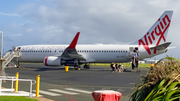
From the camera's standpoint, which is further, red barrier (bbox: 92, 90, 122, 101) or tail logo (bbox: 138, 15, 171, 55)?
tail logo (bbox: 138, 15, 171, 55)

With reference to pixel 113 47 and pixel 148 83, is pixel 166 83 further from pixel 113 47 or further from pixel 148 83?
pixel 113 47

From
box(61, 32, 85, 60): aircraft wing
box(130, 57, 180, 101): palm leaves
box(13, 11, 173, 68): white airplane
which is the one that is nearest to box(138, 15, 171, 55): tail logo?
box(13, 11, 173, 68): white airplane

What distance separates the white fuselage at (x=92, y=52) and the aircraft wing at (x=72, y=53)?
1.85 metres

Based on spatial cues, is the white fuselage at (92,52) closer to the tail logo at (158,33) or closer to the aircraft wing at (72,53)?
the tail logo at (158,33)

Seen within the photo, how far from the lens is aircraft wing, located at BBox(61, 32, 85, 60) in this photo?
30.4m

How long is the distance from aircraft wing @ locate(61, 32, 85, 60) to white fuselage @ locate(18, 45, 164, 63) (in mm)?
1852

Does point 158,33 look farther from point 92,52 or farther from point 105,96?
point 105,96

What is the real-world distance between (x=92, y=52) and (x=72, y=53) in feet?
11.0

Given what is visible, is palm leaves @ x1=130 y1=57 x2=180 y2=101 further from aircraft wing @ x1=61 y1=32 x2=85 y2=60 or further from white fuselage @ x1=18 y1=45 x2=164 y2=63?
white fuselage @ x1=18 y1=45 x2=164 y2=63

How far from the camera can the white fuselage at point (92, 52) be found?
3092 cm

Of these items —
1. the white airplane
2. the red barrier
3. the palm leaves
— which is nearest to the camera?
the palm leaves

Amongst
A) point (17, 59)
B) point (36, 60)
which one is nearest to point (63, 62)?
point (36, 60)

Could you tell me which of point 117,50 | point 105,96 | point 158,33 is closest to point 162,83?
point 105,96

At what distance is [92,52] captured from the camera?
3297 cm
